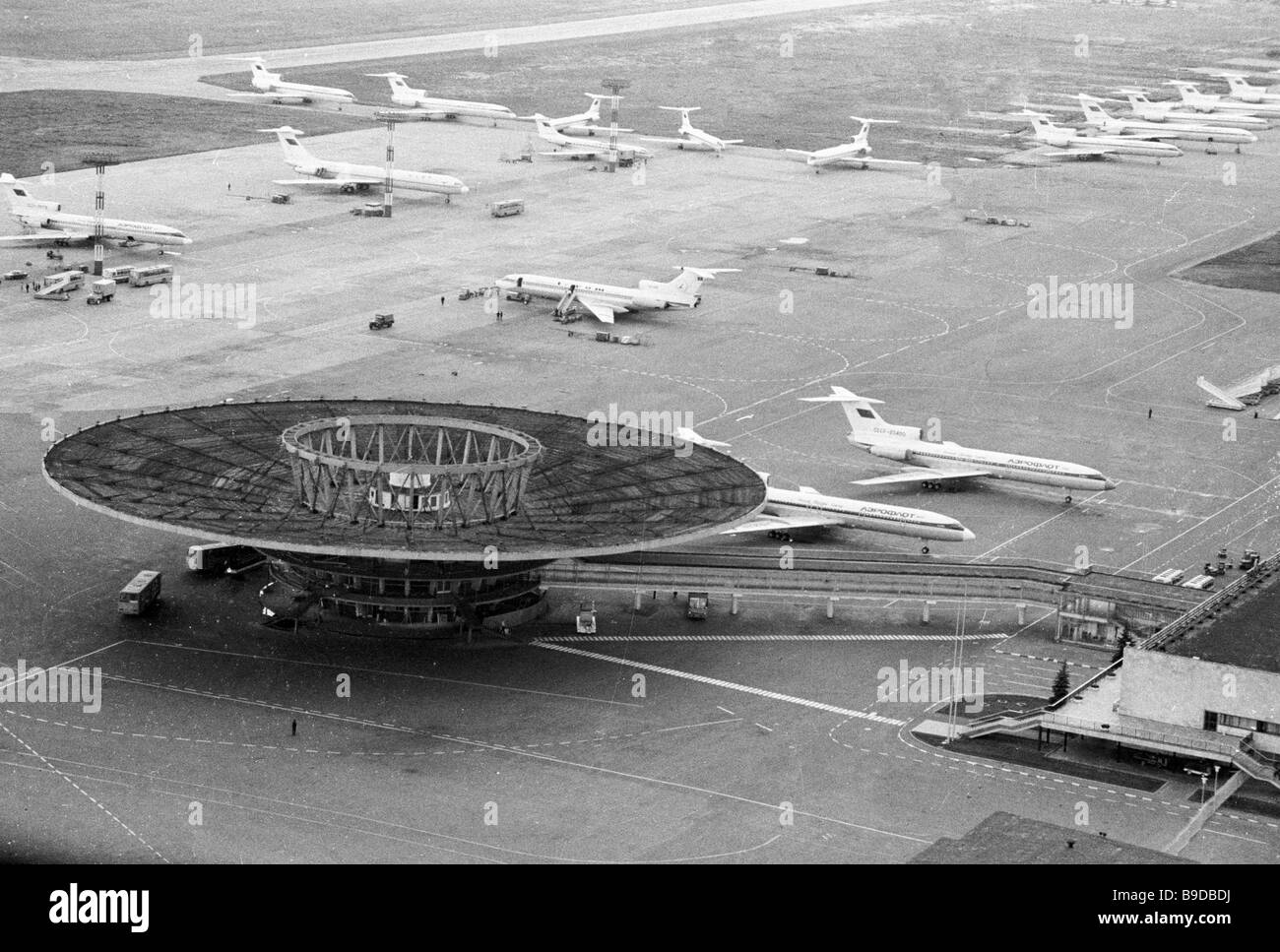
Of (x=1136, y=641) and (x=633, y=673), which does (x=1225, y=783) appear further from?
(x=633, y=673)

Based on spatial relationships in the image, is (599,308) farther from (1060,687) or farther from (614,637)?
(1060,687)

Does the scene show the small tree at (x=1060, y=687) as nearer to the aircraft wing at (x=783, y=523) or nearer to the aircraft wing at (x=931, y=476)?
the aircraft wing at (x=783, y=523)

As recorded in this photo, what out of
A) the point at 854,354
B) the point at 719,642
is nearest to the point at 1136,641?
the point at 719,642

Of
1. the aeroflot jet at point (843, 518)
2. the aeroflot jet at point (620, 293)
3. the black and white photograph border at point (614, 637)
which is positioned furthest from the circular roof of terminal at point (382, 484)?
the aeroflot jet at point (620, 293)

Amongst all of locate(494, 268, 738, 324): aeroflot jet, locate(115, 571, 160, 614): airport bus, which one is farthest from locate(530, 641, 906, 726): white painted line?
locate(494, 268, 738, 324): aeroflot jet

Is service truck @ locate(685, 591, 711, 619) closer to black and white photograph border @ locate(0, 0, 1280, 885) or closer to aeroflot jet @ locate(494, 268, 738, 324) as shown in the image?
black and white photograph border @ locate(0, 0, 1280, 885)

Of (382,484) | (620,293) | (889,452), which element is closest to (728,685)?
(382,484)

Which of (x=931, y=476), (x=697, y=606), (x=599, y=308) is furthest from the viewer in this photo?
(x=599, y=308)
